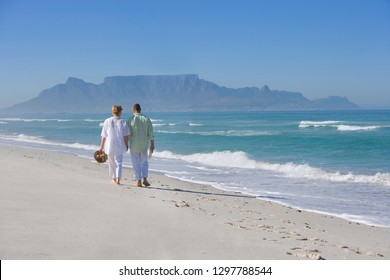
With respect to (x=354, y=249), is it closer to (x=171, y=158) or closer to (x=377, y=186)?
(x=377, y=186)

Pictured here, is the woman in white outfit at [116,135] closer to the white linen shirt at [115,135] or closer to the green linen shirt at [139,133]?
the white linen shirt at [115,135]

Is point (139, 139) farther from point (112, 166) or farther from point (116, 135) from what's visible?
point (112, 166)

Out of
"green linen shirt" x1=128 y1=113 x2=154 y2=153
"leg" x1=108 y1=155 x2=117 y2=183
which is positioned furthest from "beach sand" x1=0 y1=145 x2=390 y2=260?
"green linen shirt" x1=128 y1=113 x2=154 y2=153

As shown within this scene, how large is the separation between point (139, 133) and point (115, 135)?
0.46 m

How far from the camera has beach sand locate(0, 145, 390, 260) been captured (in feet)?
15.5

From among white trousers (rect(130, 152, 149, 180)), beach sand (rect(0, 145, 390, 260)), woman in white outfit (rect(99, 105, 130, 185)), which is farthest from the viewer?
white trousers (rect(130, 152, 149, 180))

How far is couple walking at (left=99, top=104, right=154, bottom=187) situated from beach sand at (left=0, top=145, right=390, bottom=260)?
1.60 ft

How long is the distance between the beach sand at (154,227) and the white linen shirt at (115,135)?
666 mm

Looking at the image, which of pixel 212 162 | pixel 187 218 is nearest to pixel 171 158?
pixel 212 162

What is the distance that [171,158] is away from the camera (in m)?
20.6

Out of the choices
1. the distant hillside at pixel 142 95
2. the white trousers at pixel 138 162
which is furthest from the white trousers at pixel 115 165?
the distant hillside at pixel 142 95

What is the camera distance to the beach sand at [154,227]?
472 cm

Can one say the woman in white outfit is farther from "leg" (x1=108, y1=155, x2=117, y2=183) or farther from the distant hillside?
the distant hillside

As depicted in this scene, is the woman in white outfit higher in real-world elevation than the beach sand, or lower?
higher
